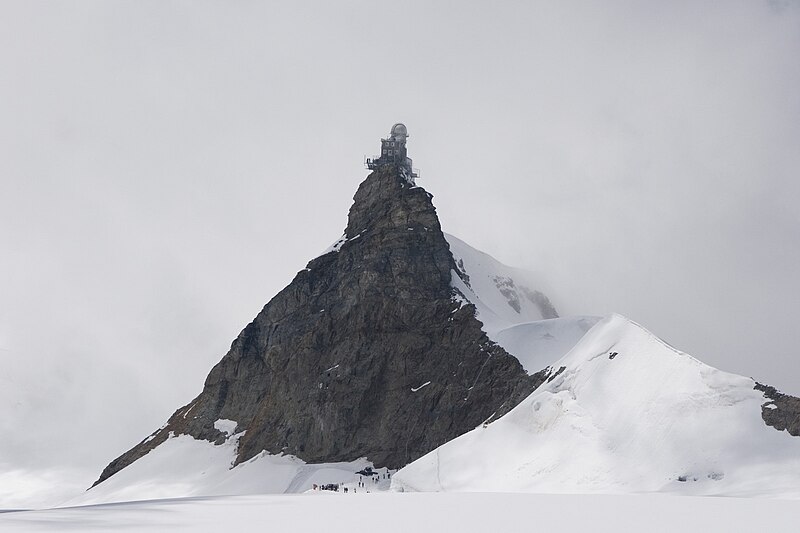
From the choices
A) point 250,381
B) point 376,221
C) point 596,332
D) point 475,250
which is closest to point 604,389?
point 596,332

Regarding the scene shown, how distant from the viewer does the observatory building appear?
167375 mm

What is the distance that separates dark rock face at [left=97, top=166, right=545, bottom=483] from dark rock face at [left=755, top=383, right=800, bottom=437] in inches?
2236

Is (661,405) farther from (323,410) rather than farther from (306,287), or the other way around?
(306,287)

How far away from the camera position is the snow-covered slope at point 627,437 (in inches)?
2645

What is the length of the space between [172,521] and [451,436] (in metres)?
99.9

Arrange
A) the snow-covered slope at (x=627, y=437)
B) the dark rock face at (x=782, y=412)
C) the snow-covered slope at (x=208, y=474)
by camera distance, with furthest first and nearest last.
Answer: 1. the snow-covered slope at (x=208, y=474)
2. the dark rock face at (x=782, y=412)
3. the snow-covered slope at (x=627, y=437)

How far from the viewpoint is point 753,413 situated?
71625mm

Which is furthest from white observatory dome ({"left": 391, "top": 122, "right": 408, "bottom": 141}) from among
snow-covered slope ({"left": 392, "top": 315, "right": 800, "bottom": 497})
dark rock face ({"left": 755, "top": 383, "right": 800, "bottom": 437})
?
dark rock face ({"left": 755, "top": 383, "right": 800, "bottom": 437})

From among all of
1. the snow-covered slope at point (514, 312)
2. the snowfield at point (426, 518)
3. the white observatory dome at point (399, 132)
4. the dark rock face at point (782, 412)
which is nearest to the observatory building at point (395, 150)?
the white observatory dome at point (399, 132)

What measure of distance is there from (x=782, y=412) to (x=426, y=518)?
1860 inches

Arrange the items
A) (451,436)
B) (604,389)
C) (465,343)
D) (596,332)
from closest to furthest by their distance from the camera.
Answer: (604,389)
(596,332)
(451,436)
(465,343)

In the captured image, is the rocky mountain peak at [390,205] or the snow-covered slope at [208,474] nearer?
the snow-covered slope at [208,474]

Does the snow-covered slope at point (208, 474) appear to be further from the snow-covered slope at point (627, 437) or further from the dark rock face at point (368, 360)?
the snow-covered slope at point (627, 437)

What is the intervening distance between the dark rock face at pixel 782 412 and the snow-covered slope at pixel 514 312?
5402 cm
